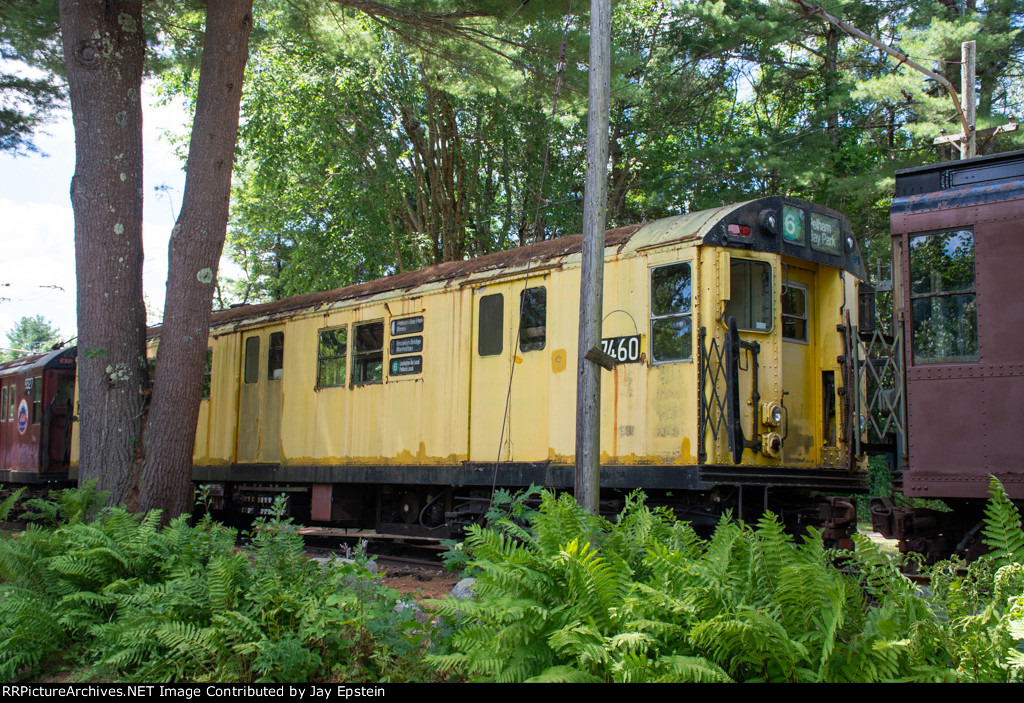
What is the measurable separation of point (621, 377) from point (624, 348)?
283 millimetres

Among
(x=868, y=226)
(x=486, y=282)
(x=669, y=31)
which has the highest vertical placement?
(x=669, y=31)

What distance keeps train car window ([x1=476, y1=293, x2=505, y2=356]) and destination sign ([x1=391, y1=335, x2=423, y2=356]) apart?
108cm

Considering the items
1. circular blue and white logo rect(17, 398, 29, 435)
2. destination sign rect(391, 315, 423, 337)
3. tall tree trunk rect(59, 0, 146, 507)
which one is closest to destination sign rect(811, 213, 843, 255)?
destination sign rect(391, 315, 423, 337)

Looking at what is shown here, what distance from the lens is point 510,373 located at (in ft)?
30.8

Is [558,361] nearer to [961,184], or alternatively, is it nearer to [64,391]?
[961,184]

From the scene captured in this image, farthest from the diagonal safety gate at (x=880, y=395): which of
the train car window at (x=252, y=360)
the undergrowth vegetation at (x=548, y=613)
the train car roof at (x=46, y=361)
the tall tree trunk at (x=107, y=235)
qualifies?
the train car roof at (x=46, y=361)

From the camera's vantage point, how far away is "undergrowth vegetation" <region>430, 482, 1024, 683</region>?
3.25m

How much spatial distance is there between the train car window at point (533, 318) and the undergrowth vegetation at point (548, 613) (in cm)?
363

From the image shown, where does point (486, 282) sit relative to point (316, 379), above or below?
above

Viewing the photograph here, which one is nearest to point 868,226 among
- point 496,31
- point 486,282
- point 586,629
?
point 496,31

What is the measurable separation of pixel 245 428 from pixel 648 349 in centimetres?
761

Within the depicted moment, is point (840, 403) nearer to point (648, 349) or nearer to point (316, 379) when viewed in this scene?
point (648, 349)

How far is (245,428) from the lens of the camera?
13.4 meters

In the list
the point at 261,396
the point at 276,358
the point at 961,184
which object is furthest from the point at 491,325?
the point at 261,396
